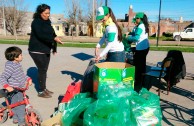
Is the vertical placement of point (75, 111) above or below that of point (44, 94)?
above

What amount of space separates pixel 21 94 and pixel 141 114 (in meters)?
1.84

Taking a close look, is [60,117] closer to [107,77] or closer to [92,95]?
[92,95]

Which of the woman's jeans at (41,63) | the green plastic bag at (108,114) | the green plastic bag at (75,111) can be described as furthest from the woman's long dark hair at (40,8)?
the green plastic bag at (108,114)

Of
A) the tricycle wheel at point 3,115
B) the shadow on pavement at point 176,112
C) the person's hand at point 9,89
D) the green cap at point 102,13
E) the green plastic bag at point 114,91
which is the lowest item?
the shadow on pavement at point 176,112

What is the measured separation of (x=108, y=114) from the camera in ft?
9.14

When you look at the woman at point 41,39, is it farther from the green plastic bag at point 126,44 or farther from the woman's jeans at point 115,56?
the green plastic bag at point 126,44

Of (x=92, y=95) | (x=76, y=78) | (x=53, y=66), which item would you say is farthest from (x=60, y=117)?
(x=53, y=66)

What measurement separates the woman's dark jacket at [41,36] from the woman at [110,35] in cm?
112

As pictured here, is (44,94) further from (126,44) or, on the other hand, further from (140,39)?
(140,39)

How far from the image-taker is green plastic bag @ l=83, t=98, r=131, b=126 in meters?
2.78

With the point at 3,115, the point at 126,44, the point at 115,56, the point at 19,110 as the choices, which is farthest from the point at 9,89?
the point at 126,44

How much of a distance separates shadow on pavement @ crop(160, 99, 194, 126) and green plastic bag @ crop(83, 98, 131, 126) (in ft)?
4.62

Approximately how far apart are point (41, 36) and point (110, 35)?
4.50 ft

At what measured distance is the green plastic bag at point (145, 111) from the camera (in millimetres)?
3023
